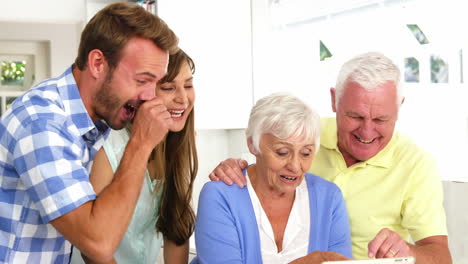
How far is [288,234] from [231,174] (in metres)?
0.27

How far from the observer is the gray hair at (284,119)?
1880 millimetres

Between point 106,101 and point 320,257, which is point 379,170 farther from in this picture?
point 106,101

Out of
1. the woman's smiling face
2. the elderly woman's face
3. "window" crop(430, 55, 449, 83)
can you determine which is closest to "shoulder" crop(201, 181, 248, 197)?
the elderly woman's face

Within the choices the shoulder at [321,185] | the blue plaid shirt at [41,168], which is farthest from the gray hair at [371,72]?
the blue plaid shirt at [41,168]

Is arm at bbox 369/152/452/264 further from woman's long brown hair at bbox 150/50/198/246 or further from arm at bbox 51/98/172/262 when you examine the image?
arm at bbox 51/98/172/262

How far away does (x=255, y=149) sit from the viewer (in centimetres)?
196

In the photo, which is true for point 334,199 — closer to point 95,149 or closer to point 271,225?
point 271,225

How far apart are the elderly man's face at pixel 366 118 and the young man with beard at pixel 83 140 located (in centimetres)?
69

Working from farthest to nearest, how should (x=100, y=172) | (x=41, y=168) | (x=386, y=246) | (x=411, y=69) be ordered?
(x=411, y=69) → (x=100, y=172) → (x=386, y=246) → (x=41, y=168)

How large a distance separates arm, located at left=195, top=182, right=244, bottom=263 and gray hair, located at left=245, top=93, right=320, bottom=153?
A: 23 centimetres

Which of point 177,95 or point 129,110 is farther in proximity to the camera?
point 177,95

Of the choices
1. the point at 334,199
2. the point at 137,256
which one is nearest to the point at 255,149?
the point at 334,199

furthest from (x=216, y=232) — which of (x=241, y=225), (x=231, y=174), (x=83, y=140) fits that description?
(x=83, y=140)

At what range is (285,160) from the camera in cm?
190
